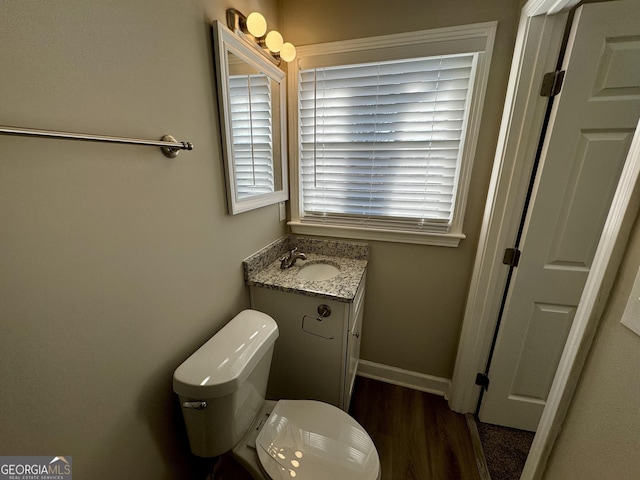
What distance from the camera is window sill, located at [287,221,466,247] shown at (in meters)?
1.44

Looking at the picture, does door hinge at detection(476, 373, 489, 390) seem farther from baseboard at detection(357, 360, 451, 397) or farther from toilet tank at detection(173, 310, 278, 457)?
toilet tank at detection(173, 310, 278, 457)

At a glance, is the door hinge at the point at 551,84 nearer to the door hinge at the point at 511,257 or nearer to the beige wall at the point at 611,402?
the door hinge at the point at 511,257

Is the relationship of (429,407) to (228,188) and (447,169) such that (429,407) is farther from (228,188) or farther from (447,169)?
(228,188)

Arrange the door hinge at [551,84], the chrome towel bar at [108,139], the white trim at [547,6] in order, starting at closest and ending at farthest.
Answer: the chrome towel bar at [108,139] → the white trim at [547,6] → the door hinge at [551,84]

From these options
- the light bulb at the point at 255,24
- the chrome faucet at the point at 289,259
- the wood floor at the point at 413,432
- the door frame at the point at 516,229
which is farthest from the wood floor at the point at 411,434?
the light bulb at the point at 255,24

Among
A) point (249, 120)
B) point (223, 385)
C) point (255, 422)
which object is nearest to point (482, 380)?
point (255, 422)

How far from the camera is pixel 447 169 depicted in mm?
1407

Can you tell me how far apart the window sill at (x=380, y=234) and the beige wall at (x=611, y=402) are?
0.92 metres

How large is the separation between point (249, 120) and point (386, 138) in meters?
0.77

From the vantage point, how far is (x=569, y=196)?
1.11 m

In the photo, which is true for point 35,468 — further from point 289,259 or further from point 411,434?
point 411,434

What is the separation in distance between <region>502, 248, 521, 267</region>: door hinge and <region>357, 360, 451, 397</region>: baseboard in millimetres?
926

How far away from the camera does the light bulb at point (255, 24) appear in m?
1.01

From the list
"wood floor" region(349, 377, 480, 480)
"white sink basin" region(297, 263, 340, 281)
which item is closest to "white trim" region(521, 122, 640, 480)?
"wood floor" region(349, 377, 480, 480)
